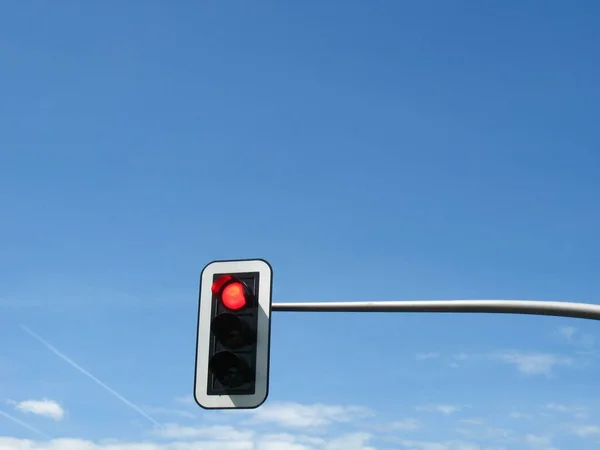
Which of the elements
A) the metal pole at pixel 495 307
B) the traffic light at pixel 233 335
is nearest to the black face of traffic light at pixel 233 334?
the traffic light at pixel 233 335

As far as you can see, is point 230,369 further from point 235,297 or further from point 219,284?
point 219,284

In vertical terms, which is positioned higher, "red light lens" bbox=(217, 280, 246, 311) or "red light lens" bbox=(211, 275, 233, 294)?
"red light lens" bbox=(211, 275, 233, 294)

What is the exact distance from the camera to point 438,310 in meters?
8.40

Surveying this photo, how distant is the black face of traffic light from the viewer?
8.09 m

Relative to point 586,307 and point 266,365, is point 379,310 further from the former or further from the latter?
point 586,307

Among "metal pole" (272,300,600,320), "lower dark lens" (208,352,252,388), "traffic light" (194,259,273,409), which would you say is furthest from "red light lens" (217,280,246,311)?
"metal pole" (272,300,600,320)

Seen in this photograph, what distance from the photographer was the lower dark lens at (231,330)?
821 centimetres

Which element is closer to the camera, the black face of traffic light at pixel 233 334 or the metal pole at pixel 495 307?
the black face of traffic light at pixel 233 334

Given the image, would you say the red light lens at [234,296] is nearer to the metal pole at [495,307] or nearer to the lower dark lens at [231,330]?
the lower dark lens at [231,330]

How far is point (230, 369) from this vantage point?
812 cm

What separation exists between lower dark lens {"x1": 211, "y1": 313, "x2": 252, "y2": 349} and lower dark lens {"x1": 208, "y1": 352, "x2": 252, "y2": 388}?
0.42 ft

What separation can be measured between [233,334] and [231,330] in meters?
0.04

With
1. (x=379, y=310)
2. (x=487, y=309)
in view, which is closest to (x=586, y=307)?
(x=487, y=309)

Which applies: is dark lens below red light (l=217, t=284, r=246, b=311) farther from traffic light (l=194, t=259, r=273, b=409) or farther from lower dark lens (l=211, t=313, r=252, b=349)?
lower dark lens (l=211, t=313, r=252, b=349)
